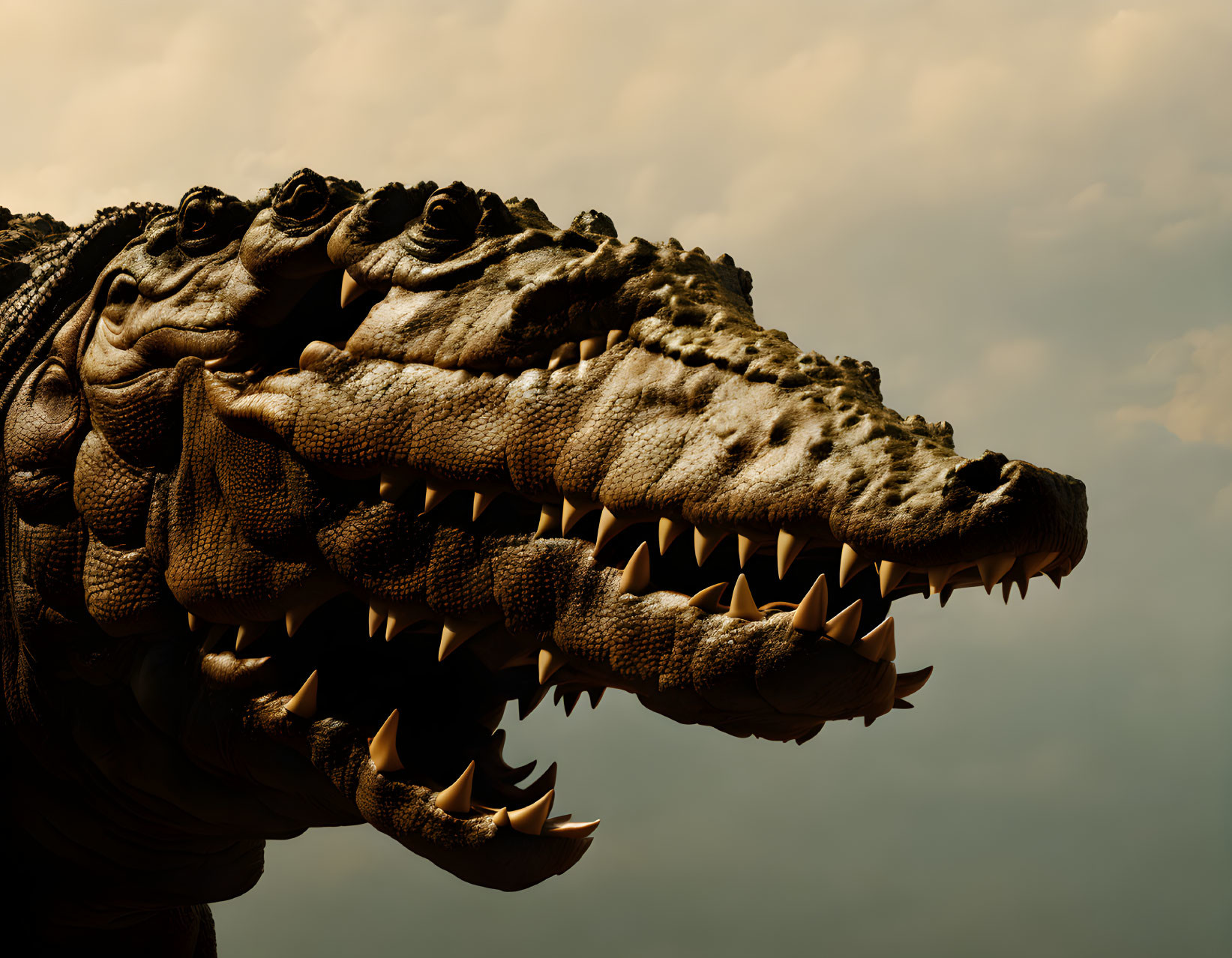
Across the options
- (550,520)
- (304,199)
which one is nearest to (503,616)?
(550,520)

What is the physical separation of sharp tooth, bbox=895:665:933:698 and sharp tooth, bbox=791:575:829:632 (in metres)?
0.38

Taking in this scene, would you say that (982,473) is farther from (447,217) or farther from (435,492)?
(447,217)

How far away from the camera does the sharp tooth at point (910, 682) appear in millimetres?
2408

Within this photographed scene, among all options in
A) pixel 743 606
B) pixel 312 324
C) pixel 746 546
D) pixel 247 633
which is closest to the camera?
pixel 746 546

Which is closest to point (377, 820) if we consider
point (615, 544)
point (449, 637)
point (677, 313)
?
point (449, 637)

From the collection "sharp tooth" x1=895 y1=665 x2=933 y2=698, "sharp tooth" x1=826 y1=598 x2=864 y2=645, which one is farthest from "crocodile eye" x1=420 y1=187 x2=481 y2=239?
"sharp tooth" x1=895 y1=665 x2=933 y2=698

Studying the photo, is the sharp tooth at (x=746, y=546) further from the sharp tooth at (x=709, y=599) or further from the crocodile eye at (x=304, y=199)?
the crocodile eye at (x=304, y=199)

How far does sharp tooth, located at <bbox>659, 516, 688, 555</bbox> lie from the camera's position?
7.07 ft

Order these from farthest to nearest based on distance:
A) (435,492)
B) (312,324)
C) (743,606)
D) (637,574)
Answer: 1. (312,324)
2. (435,492)
3. (637,574)
4. (743,606)

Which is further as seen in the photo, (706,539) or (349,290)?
(349,290)

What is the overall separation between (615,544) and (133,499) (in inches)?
58.9

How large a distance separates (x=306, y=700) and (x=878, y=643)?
1.53 metres

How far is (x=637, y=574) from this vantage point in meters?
2.31

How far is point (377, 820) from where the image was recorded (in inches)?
108
